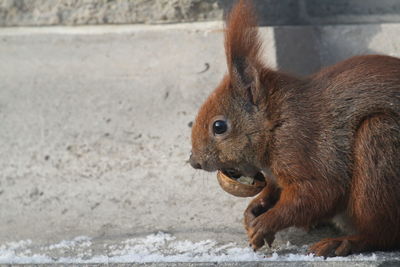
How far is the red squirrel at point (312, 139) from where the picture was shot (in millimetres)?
2100

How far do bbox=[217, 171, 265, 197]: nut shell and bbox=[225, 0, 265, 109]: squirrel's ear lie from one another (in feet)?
1.05

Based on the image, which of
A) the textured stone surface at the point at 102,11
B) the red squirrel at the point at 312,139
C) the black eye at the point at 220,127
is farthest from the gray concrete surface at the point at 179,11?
the black eye at the point at 220,127

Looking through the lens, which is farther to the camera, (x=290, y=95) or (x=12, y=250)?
(x=12, y=250)

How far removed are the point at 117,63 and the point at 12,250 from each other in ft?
3.52

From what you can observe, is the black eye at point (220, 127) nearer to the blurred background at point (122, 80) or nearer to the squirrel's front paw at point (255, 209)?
the squirrel's front paw at point (255, 209)

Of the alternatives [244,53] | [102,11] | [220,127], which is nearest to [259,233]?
[220,127]

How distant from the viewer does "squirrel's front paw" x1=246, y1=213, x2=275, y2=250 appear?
2.16 meters

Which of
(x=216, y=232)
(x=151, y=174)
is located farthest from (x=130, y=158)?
(x=216, y=232)

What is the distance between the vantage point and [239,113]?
2.30 m

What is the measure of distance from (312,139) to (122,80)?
4.27ft

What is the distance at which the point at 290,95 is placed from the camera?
228 centimetres

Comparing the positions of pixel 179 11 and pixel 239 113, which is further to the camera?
pixel 179 11

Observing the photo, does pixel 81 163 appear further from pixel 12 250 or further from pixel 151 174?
pixel 12 250

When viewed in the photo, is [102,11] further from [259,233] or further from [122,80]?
[259,233]
